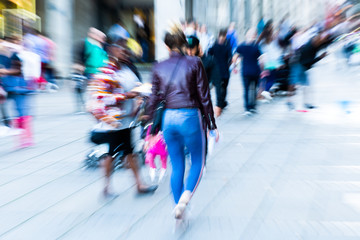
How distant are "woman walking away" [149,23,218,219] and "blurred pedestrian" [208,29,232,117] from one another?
218 inches

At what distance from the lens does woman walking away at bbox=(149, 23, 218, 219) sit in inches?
148

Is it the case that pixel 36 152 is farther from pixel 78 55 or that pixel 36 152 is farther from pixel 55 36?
pixel 55 36

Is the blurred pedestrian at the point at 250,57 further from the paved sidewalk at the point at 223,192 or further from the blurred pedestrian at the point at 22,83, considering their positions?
the blurred pedestrian at the point at 22,83

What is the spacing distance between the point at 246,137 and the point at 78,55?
3959 millimetres

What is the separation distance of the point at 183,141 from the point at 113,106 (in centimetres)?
76

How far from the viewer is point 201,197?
15.6 ft

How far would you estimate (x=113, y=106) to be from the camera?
4332mm

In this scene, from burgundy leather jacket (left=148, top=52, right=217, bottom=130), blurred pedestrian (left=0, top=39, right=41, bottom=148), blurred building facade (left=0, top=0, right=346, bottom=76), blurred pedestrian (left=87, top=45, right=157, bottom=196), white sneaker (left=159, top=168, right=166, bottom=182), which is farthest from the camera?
blurred building facade (left=0, top=0, right=346, bottom=76)

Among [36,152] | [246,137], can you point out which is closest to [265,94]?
[246,137]

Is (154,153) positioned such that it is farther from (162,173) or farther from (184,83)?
(184,83)

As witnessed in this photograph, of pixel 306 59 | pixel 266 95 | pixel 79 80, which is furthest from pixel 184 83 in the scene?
pixel 266 95

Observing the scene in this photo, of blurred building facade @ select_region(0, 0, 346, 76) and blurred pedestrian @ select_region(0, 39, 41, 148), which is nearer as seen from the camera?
blurred pedestrian @ select_region(0, 39, 41, 148)

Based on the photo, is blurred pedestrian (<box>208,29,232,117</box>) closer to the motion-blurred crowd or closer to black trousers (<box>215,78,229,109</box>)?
black trousers (<box>215,78,229,109</box>)

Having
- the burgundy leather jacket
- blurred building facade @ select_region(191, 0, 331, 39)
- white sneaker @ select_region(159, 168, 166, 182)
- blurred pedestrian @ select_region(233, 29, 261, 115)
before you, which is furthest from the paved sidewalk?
blurred building facade @ select_region(191, 0, 331, 39)
